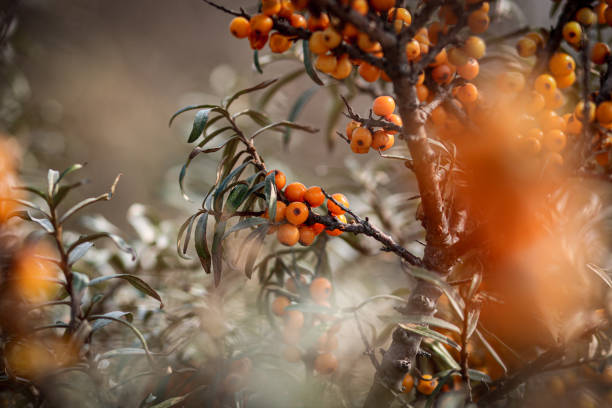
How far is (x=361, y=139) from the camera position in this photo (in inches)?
16.6

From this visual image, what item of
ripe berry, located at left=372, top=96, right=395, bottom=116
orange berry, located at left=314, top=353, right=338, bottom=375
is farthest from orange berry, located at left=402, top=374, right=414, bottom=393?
ripe berry, located at left=372, top=96, right=395, bottom=116

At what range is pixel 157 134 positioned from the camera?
1.82m

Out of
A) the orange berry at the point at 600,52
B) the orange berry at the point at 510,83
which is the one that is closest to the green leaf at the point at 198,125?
the orange berry at the point at 510,83

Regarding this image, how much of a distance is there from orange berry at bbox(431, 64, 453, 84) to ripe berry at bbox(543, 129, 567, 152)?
158 millimetres

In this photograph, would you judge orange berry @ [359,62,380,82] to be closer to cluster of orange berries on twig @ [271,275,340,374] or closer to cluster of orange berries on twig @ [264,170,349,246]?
cluster of orange berries on twig @ [264,170,349,246]

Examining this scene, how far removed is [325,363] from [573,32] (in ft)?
1.93

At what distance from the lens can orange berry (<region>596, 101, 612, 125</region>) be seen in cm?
50

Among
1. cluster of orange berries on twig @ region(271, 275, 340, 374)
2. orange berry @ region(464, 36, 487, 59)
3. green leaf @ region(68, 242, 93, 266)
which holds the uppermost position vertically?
orange berry @ region(464, 36, 487, 59)

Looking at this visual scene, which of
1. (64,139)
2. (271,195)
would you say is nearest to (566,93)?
(271,195)

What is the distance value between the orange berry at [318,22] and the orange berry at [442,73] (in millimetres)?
171

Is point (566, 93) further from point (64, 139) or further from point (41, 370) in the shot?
point (64, 139)

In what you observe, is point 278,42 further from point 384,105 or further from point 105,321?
point 105,321

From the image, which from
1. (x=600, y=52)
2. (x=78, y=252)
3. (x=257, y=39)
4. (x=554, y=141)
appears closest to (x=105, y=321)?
(x=78, y=252)

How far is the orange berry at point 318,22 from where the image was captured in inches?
15.0
